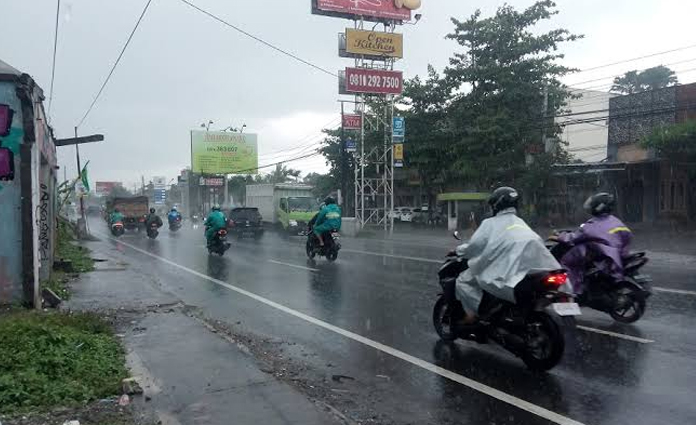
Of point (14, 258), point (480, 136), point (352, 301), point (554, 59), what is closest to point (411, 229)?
point (480, 136)

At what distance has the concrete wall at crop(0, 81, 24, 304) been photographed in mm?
8234

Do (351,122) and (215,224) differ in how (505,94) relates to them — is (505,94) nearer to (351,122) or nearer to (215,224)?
(351,122)

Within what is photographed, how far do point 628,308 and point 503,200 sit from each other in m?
3.10

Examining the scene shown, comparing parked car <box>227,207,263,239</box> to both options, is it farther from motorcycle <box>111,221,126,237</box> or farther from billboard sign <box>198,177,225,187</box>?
billboard sign <box>198,177,225,187</box>

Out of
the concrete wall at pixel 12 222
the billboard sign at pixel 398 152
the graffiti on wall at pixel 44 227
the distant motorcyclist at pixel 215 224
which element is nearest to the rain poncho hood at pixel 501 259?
the concrete wall at pixel 12 222

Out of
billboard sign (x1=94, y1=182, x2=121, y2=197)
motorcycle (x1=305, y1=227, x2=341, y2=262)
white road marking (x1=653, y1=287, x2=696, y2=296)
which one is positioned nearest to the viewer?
white road marking (x1=653, y1=287, x2=696, y2=296)

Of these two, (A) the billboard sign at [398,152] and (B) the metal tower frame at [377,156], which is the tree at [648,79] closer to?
(B) the metal tower frame at [377,156]

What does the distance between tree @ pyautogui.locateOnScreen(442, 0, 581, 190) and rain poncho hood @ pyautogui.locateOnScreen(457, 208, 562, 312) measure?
23879 millimetres

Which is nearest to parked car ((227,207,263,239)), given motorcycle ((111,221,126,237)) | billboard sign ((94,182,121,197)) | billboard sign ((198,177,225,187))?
motorcycle ((111,221,126,237))

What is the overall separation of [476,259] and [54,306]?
21.7ft

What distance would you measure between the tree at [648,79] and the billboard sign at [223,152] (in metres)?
35.6

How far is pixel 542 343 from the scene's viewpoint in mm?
5664

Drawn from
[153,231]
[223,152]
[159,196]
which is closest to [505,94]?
[153,231]

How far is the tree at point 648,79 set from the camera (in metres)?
56.0
